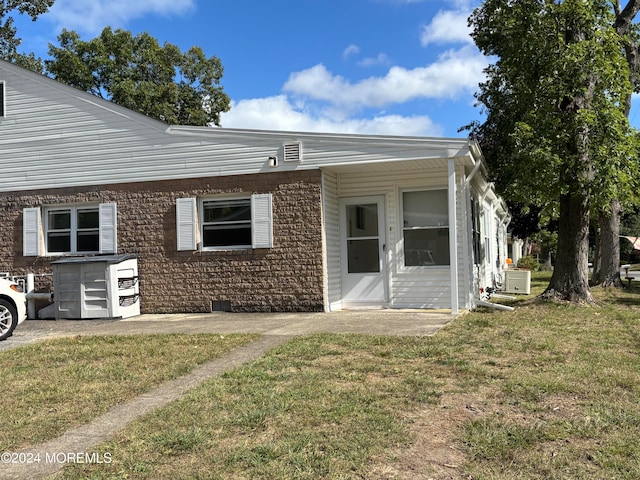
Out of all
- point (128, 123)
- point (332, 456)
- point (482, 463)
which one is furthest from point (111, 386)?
point (128, 123)

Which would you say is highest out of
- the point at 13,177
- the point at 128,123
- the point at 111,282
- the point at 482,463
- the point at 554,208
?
the point at 128,123

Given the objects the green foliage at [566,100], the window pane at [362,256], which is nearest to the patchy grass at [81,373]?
the window pane at [362,256]

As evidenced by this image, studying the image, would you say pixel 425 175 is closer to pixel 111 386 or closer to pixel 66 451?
pixel 111 386

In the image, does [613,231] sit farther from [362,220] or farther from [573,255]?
[362,220]

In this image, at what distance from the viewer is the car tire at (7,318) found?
8.86 metres

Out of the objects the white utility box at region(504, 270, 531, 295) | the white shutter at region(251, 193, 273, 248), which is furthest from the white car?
the white utility box at region(504, 270, 531, 295)

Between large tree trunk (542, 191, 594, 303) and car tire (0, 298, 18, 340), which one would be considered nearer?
car tire (0, 298, 18, 340)

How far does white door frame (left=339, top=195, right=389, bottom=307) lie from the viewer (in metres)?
11.4

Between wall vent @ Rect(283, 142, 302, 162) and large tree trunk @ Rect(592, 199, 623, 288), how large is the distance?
424 inches

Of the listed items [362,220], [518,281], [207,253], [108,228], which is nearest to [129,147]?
[108,228]

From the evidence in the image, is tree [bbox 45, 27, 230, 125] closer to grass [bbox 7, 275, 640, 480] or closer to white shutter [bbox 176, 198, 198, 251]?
white shutter [bbox 176, 198, 198, 251]

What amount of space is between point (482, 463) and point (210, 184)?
29.6ft

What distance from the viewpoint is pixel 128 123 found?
39.9 ft

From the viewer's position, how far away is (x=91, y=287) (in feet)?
36.6
